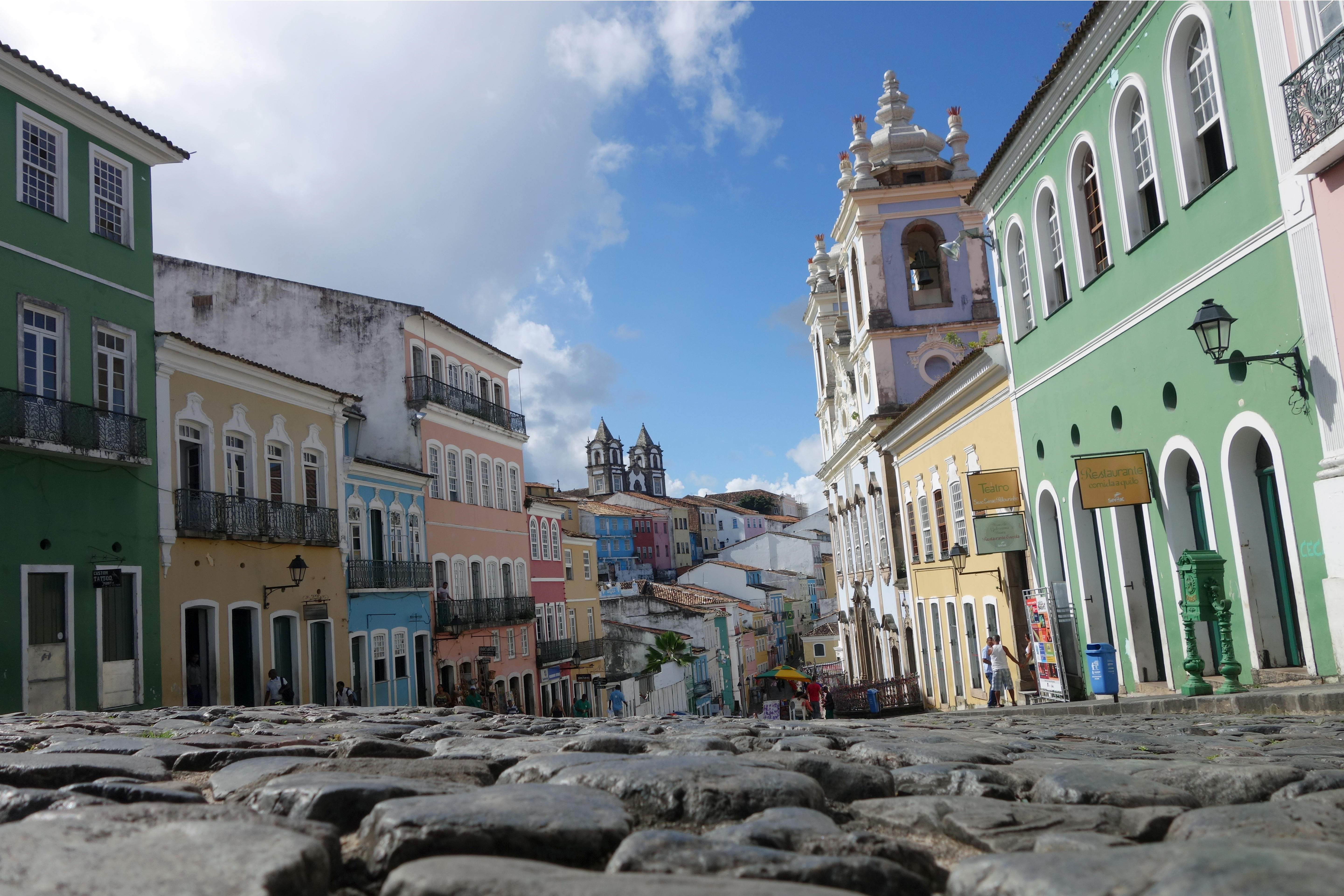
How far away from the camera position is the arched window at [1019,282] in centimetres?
1909

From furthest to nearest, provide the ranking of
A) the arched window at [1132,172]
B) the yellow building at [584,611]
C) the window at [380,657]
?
the yellow building at [584,611] < the window at [380,657] < the arched window at [1132,172]

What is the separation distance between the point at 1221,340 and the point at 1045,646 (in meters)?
7.17

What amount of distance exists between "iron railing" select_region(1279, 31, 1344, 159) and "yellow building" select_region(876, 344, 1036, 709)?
9.86m

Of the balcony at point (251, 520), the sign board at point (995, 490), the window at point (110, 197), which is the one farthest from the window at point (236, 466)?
the sign board at point (995, 490)

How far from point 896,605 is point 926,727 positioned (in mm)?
25936

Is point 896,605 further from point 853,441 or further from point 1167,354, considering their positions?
point 1167,354

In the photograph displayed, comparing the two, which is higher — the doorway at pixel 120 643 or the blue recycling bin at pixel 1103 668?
the doorway at pixel 120 643

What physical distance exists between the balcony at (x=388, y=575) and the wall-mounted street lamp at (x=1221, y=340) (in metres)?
21.3

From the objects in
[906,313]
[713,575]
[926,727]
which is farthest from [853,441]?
[713,575]

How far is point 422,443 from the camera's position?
34.0m

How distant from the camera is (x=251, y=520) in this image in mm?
23516

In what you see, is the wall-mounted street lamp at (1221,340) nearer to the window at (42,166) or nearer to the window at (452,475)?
the window at (42,166)

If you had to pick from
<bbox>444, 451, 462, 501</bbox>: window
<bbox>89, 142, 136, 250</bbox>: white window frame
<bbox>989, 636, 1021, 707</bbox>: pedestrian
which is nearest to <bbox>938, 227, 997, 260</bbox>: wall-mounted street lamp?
<bbox>989, 636, 1021, 707</bbox>: pedestrian

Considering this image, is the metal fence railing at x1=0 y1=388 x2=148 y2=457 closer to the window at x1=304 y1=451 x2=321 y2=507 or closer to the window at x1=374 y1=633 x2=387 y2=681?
the window at x1=304 y1=451 x2=321 y2=507
